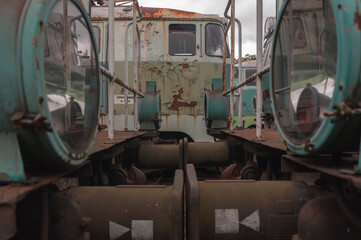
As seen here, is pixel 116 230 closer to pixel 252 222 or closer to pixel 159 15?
pixel 252 222

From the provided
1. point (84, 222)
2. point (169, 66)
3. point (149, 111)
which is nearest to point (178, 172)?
point (84, 222)

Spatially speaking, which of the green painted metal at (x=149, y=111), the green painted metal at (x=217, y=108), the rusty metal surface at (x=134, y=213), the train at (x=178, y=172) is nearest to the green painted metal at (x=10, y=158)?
the train at (x=178, y=172)

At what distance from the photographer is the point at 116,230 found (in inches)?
57.5

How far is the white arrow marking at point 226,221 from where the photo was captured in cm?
149

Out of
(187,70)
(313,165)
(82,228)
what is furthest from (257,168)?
(187,70)

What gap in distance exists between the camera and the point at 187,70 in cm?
608

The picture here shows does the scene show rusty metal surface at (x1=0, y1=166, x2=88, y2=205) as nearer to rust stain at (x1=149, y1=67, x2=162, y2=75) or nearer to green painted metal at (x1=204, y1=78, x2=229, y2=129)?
green painted metal at (x1=204, y1=78, x2=229, y2=129)

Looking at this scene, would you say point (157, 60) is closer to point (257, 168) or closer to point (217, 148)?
point (217, 148)

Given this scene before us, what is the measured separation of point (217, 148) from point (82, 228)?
262cm

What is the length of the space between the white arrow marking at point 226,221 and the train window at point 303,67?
0.48 meters

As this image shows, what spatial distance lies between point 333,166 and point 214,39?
5294mm

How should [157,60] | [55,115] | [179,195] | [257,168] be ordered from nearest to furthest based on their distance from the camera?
[55,115], [179,195], [257,168], [157,60]

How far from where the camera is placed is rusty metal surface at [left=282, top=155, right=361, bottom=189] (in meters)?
1.03

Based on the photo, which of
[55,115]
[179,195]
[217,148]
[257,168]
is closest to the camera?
[55,115]
